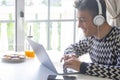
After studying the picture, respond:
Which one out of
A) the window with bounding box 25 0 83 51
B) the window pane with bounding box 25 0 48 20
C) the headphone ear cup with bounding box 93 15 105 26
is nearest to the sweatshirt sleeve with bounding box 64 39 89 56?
the headphone ear cup with bounding box 93 15 105 26

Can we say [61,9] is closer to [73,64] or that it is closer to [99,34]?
[99,34]

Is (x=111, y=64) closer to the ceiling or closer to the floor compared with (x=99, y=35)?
closer to the floor

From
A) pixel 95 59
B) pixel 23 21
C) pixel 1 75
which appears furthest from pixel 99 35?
pixel 23 21

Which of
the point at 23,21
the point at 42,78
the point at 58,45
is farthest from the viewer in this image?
the point at 58,45

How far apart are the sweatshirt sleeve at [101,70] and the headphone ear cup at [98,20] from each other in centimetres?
28

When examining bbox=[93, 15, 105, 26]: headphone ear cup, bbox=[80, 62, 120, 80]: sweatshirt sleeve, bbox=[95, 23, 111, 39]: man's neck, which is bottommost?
bbox=[80, 62, 120, 80]: sweatshirt sleeve

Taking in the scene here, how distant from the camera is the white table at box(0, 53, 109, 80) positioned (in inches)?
62.0

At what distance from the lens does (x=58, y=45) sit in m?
3.46

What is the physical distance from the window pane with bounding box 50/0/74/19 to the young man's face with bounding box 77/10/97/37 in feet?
4.71

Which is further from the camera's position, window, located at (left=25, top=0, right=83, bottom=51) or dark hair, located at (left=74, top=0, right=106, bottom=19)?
window, located at (left=25, top=0, right=83, bottom=51)

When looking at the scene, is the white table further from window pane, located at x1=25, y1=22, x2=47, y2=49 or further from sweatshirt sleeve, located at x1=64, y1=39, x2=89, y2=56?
window pane, located at x1=25, y1=22, x2=47, y2=49

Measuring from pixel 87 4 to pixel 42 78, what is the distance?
1.81 feet

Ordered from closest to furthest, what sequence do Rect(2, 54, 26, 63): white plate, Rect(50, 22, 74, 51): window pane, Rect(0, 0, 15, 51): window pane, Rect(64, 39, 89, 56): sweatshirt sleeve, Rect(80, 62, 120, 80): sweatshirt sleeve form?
Rect(80, 62, 120, 80): sweatshirt sleeve
Rect(2, 54, 26, 63): white plate
Rect(64, 39, 89, 56): sweatshirt sleeve
Rect(0, 0, 15, 51): window pane
Rect(50, 22, 74, 51): window pane

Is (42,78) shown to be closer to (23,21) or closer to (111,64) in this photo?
(111,64)
